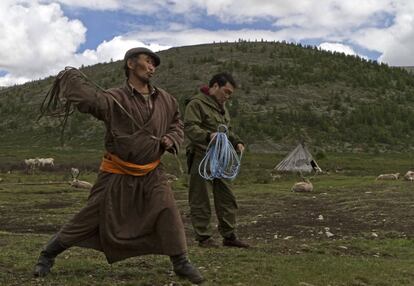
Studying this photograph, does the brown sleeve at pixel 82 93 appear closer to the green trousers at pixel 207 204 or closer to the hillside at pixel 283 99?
the green trousers at pixel 207 204

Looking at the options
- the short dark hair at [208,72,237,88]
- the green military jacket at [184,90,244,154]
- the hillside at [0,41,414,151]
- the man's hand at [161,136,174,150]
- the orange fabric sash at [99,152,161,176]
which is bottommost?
the orange fabric sash at [99,152,161,176]

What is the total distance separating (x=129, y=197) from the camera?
226 inches

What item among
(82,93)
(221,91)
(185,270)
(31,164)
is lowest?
(185,270)

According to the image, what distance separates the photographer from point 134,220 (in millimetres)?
5750

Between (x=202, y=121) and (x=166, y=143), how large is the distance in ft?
6.95

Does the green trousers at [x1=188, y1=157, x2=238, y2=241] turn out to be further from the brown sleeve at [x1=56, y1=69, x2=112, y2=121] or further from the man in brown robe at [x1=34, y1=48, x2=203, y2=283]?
the brown sleeve at [x1=56, y1=69, x2=112, y2=121]

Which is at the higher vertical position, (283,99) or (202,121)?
(283,99)

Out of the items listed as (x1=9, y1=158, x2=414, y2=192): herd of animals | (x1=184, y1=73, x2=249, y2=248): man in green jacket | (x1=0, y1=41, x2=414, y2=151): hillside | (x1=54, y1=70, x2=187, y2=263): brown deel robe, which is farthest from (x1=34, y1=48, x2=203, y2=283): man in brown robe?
(x1=0, y1=41, x2=414, y2=151): hillside

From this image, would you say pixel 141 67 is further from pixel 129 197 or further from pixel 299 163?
pixel 299 163

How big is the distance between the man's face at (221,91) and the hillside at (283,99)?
35.4 metres

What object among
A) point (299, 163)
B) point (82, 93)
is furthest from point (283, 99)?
point (82, 93)

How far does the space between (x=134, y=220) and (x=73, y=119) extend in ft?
156

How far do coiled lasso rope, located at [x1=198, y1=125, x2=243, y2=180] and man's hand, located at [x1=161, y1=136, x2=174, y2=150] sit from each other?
5.63ft

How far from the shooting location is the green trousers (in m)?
7.94
